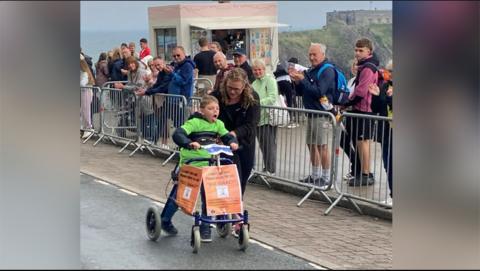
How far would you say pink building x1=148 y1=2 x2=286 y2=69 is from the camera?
65.3ft

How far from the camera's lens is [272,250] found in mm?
6012

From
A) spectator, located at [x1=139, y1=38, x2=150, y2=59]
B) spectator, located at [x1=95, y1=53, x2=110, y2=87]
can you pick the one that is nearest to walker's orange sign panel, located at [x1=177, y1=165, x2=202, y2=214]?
spectator, located at [x1=95, y1=53, x2=110, y2=87]

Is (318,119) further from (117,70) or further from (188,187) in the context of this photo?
(117,70)

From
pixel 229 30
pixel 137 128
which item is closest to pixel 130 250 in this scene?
pixel 137 128

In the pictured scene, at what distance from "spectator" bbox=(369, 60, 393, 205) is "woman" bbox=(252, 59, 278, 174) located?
56.0 inches

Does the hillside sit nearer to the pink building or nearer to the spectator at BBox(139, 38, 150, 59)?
the pink building

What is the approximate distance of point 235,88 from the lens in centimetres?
658

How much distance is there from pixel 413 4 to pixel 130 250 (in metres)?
1.78

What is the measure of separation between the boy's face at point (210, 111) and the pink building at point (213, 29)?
13.4m

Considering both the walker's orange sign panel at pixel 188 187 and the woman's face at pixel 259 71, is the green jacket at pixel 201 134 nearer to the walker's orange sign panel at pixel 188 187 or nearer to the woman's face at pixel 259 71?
the walker's orange sign panel at pixel 188 187

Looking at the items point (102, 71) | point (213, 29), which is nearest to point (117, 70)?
point (102, 71)

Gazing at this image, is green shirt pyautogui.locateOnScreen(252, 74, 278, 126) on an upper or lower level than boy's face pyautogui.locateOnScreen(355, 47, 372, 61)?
lower

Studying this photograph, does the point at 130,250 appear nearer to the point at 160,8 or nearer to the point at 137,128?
the point at 137,128

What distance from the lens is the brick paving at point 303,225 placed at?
6098mm
